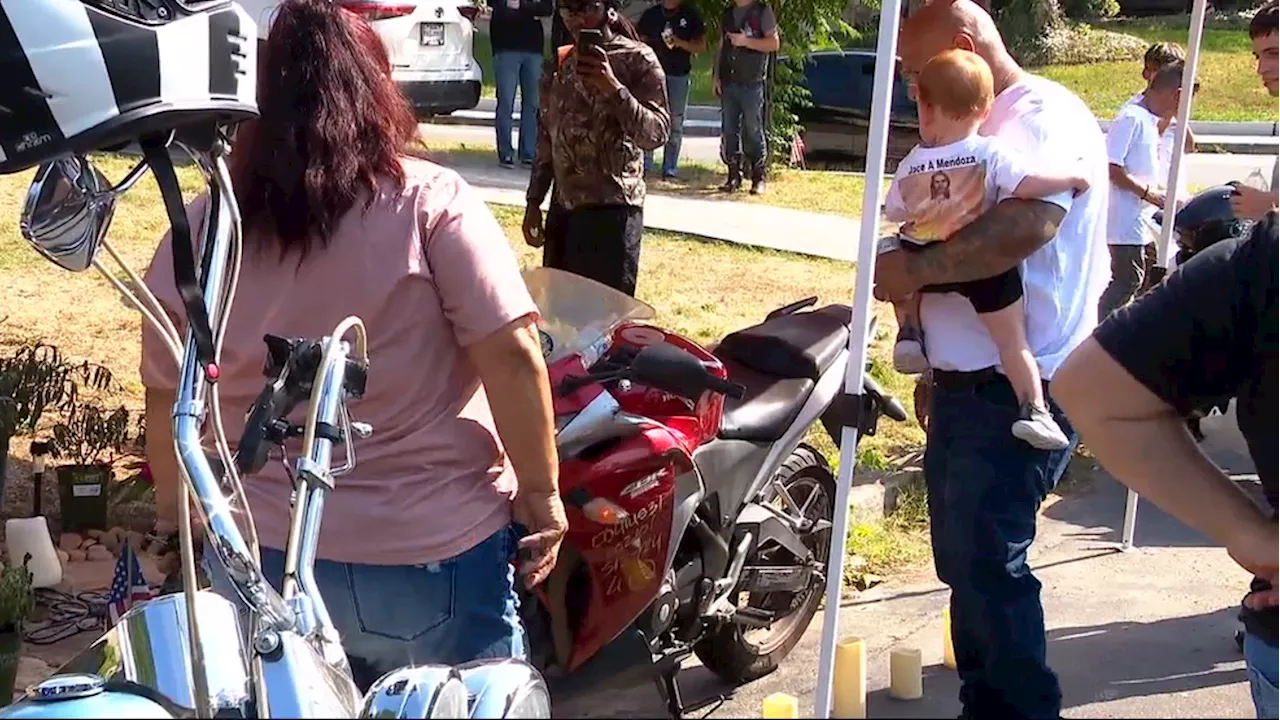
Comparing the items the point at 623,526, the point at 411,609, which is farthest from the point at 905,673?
the point at 411,609

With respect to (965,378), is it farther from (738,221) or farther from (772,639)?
(738,221)

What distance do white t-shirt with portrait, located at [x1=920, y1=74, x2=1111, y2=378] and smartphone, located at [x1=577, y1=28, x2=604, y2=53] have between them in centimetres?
228

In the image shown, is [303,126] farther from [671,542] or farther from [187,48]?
[671,542]

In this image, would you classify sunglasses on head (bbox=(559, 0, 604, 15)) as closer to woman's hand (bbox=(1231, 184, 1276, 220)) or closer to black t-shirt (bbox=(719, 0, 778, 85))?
woman's hand (bbox=(1231, 184, 1276, 220))

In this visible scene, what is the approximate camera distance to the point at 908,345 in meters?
3.74

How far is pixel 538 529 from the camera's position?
2.84 m

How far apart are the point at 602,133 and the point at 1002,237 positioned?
255 centimetres

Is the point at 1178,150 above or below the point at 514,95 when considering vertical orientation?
above

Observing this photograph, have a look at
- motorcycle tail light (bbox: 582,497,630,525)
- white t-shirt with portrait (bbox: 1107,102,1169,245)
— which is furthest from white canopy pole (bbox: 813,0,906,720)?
white t-shirt with portrait (bbox: 1107,102,1169,245)

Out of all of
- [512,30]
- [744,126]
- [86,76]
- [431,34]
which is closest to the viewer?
[86,76]

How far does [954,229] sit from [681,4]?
29.0 ft

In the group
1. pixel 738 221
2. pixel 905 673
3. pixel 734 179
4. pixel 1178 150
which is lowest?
pixel 905 673

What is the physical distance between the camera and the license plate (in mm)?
12414

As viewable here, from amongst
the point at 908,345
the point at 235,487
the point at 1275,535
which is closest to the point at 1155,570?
the point at 908,345
